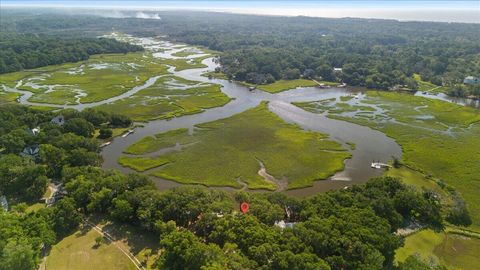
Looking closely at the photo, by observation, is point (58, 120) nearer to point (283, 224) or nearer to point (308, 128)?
point (308, 128)

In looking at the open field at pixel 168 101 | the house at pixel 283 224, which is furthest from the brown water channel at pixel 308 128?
the house at pixel 283 224

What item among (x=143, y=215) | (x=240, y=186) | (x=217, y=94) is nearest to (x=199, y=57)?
(x=217, y=94)

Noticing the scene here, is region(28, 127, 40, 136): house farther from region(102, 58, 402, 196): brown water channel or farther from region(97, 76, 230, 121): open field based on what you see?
region(97, 76, 230, 121): open field

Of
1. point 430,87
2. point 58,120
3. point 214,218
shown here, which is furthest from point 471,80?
point 58,120

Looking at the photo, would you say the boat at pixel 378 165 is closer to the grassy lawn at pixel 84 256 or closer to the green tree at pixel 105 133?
the grassy lawn at pixel 84 256

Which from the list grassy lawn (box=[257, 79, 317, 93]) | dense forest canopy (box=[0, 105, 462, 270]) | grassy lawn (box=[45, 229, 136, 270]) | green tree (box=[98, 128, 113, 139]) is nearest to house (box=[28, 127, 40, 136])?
green tree (box=[98, 128, 113, 139])

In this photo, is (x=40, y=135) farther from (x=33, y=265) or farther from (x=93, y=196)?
(x=33, y=265)
